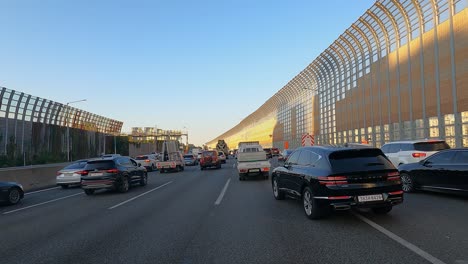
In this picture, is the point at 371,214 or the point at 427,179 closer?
the point at 371,214

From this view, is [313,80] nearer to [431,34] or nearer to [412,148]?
[431,34]

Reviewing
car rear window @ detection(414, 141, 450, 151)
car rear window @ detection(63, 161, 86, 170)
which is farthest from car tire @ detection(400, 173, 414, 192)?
car rear window @ detection(63, 161, 86, 170)

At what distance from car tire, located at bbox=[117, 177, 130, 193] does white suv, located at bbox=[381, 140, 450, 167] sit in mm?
11687

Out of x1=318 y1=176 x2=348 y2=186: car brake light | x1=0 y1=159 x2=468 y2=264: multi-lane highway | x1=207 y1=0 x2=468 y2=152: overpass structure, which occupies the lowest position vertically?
x1=0 y1=159 x2=468 y2=264: multi-lane highway

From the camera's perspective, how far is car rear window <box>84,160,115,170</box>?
15.6 m

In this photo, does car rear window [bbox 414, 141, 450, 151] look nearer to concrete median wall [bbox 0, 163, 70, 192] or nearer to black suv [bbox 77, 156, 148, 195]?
black suv [bbox 77, 156, 148, 195]

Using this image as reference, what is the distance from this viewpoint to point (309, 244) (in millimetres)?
6141

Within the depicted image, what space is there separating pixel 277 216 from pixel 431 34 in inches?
877

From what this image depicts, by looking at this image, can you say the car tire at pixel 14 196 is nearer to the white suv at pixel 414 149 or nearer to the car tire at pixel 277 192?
the car tire at pixel 277 192

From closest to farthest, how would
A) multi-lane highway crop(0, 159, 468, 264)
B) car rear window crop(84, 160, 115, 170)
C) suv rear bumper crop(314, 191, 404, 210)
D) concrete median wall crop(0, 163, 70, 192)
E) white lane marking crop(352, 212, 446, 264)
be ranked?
1. white lane marking crop(352, 212, 446, 264)
2. multi-lane highway crop(0, 159, 468, 264)
3. suv rear bumper crop(314, 191, 404, 210)
4. car rear window crop(84, 160, 115, 170)
5. concrete median wall crop(0, 163, 70, 192)

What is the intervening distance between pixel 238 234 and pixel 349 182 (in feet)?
8.30

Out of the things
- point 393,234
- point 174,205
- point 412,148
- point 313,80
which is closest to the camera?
point 393,234

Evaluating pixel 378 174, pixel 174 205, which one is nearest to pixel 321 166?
pixel 378 174

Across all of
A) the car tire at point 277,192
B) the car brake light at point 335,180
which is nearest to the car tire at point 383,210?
the car brake light at point 335,180
